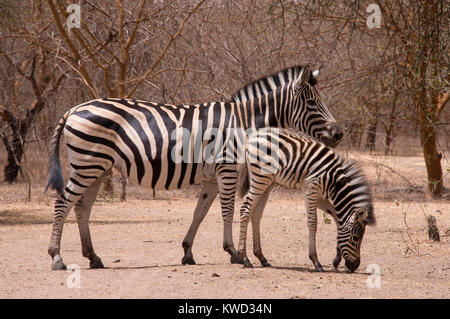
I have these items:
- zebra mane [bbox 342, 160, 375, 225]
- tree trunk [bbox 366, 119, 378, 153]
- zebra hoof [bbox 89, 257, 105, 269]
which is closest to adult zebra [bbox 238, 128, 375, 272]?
zebra mane [bbox 342, 160, 375, 225]

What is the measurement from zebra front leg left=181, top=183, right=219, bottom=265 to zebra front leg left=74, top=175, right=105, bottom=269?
0.99 m

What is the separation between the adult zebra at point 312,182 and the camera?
7.18 metres

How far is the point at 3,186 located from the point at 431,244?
1089 cm

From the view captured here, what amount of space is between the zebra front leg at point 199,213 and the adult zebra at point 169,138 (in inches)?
0.5

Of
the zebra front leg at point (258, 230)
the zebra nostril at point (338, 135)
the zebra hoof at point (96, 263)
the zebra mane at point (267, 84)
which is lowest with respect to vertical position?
the zebra hoof at point (96, 263)

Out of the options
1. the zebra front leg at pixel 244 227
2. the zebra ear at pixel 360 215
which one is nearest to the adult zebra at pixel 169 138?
the zebra front leg at pixel 244 227

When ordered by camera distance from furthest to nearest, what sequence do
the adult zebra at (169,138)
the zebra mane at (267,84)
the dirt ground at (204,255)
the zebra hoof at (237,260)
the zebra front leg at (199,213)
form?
1. the zebra mane at (267,84)
2. the zebra front leg at (199,213)
3. the zebra hoof at (237,260)
4. the adult zebra at (169,138)
5. the dirt ground at (204,255)

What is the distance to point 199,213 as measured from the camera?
25.9ft

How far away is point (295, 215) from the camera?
1212 centimetres

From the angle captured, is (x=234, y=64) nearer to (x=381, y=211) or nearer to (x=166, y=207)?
(x=166, y=207)

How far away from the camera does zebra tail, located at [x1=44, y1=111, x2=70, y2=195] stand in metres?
7.45

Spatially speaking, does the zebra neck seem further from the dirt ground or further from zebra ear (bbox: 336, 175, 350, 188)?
the dirt ground

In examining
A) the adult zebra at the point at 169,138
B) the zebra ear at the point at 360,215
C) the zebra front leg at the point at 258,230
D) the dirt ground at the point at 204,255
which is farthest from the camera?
the zebra front leg at the point at 258,230

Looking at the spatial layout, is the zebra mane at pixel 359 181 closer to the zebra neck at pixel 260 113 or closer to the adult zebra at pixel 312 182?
the adult zebra at pixel 312 182
